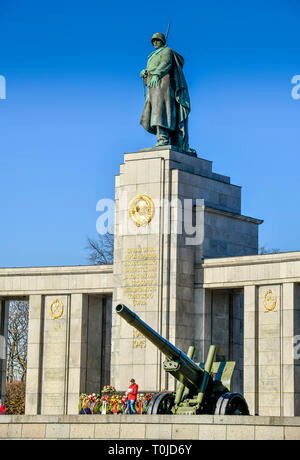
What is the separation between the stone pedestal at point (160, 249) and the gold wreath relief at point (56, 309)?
10.5ft

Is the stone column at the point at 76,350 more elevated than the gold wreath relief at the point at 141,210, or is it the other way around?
the gold wreath relief at the point at 141,210

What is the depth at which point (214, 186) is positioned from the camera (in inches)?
1879

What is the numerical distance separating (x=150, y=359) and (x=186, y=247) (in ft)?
14.7

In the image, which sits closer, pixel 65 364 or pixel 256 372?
pixel 256 372

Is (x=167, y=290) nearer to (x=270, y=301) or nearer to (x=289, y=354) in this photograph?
(x=270, y=301)

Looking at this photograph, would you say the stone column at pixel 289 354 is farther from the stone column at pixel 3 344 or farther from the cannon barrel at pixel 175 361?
the stone column at pixel 3 344

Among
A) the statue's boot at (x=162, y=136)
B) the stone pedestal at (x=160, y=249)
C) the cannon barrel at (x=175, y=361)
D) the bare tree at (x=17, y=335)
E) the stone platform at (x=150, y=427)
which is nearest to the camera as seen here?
the stone platform at (x=150, y=427)

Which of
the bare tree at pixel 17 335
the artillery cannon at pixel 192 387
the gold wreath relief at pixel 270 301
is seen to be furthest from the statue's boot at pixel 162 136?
the bare tree at pixel 17 335

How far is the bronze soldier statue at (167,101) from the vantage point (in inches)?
1860

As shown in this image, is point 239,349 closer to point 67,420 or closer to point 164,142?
point 164,142

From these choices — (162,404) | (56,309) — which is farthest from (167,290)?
(162,404)

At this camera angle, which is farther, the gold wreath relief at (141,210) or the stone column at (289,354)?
the gold wreath relief at (141,210)

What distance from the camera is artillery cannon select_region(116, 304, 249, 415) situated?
35250 millimetres
